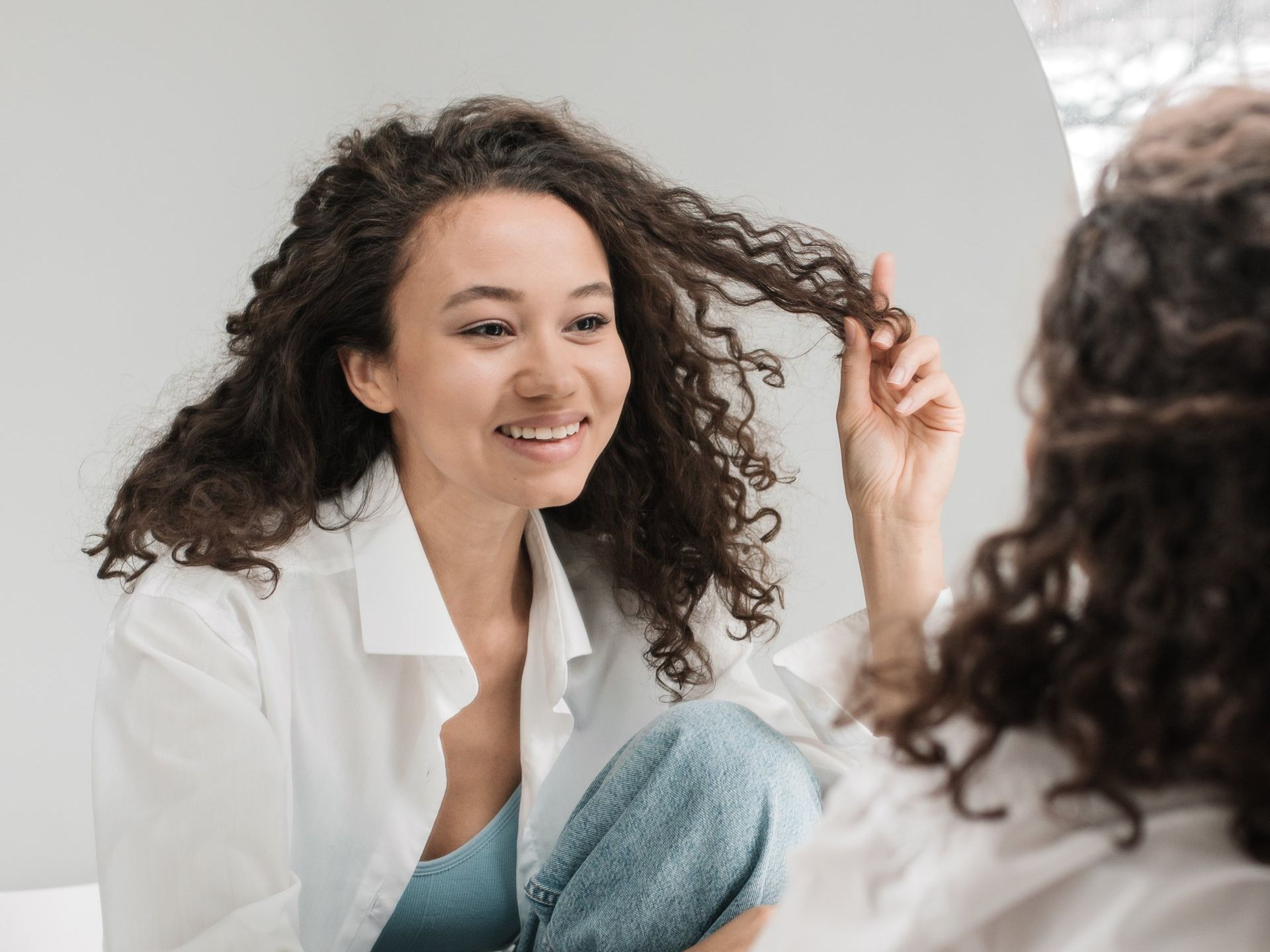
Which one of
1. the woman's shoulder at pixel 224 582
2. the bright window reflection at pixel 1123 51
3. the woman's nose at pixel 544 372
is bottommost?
the woman's shoulder at pixel 224 582

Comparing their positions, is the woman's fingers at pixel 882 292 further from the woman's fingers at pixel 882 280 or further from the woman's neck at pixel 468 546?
the woman's neck at pixel 468 546

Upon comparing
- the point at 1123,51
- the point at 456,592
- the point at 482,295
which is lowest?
the point at 456,592

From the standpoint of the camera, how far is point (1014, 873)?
579 millimetres

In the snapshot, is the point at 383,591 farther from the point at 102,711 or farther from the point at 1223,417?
the point at 1223,417

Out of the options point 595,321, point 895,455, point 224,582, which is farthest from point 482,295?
point 895,455

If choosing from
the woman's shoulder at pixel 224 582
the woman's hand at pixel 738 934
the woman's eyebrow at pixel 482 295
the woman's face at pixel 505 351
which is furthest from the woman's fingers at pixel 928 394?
the woman's shoulder at pixel 224 582

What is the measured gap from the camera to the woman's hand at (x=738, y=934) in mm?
1177

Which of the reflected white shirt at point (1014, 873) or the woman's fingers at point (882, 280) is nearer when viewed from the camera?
the reflected white shirt at point (1014, 873)

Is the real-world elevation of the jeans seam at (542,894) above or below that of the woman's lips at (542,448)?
below

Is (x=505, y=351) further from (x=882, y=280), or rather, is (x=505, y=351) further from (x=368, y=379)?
(x=882, y=280)

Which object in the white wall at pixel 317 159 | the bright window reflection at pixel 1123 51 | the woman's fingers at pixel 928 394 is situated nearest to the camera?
the woman's fingers at pixel 928 394

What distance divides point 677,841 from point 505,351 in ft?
1.76

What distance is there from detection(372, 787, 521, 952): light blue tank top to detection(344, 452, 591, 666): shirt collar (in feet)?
0.73

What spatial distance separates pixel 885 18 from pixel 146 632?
1.62m
